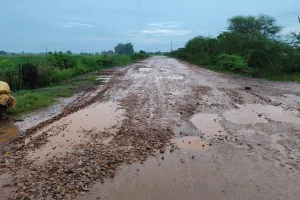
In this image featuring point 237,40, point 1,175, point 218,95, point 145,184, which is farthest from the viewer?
point 237,40

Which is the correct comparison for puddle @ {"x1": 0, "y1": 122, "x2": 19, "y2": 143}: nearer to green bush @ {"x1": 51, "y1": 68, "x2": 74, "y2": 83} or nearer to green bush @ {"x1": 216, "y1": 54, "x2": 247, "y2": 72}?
green bush @ {"x1": 51, "y1": 68, "x2": 74, "y2": 83}

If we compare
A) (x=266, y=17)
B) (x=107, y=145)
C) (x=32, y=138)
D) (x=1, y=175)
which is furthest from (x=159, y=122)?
(x=266, y=17)

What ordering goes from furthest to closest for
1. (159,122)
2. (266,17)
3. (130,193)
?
(266,17) → (159,122) → (130,193)

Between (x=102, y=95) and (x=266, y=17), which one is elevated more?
(x=266, y=17)

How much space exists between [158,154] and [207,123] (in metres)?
2.50

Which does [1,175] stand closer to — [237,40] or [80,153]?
[80,153]

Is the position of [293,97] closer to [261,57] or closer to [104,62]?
[261,57]

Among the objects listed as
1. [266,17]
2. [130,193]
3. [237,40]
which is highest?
[266,17]

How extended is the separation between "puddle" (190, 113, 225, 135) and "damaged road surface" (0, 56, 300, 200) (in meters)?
0.03

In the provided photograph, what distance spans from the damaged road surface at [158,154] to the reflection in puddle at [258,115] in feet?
0.09

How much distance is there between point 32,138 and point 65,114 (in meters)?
2.24

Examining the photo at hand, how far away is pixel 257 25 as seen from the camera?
3241 cm

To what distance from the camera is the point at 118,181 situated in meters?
4.22

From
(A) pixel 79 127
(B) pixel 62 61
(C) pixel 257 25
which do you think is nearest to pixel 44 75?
(B) pixel 62 61
